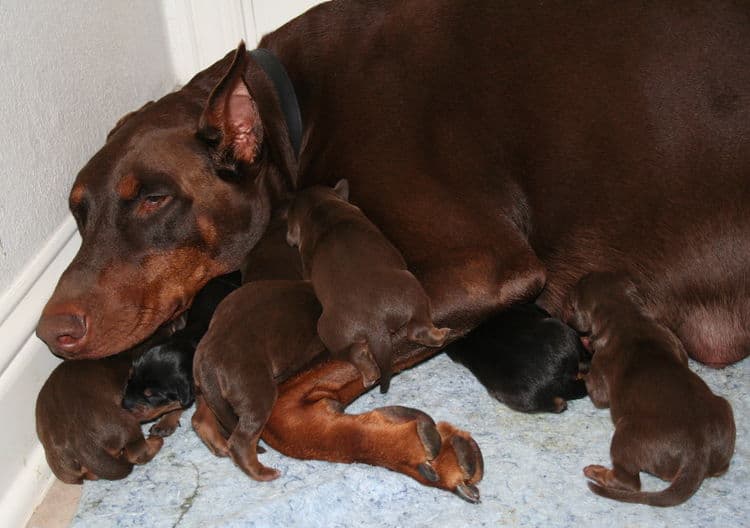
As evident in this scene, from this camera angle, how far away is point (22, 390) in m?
2.85

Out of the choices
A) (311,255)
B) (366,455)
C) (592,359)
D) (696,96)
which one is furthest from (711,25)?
(366,455)

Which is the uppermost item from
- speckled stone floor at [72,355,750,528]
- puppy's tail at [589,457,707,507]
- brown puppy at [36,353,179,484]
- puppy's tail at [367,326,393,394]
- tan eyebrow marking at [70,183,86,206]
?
tan eyebrow marking at [70,183,86,206]

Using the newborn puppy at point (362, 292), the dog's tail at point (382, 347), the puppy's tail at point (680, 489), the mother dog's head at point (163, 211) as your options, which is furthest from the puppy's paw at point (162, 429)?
the puppy's tail at point (680, 489)

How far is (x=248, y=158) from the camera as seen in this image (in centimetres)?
306

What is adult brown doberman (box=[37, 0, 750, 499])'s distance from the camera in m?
2.86

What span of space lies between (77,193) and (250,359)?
2.83 feet

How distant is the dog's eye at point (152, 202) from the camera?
288 centimetres

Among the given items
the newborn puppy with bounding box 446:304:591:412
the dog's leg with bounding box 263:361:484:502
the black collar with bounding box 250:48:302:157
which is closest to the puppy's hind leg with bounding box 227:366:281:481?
the dog's leg with bounding box 263:361:484:502

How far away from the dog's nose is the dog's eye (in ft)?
1.28

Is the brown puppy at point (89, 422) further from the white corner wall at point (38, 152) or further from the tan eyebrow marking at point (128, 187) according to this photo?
the tan eyebrow marking at point (128, 187)

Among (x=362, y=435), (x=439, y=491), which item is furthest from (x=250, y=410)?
(x=439, y=491)

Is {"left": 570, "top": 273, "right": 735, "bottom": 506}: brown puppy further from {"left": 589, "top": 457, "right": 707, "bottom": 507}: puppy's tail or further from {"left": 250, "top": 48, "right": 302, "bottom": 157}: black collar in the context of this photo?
{"left": 250, "top": 48, "right": 302, "bottom": 157}: black collar

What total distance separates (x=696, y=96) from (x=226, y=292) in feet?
5.32

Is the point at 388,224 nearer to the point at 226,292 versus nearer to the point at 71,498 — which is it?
the point at 226,292
